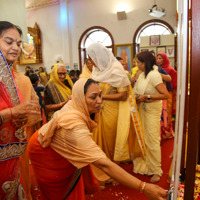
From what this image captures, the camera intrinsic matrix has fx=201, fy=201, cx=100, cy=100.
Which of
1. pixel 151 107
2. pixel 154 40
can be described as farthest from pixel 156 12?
pixel 151 107

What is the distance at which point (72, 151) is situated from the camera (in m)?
1.17

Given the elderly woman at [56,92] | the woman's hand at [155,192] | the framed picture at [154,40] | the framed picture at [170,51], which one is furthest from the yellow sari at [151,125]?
the framed picture at [170,51]

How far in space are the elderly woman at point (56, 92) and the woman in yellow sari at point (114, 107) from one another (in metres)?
0.58

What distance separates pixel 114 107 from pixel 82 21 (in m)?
8.16

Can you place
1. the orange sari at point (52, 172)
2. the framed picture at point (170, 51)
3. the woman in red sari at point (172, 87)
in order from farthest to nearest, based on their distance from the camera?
the framed picture at point (170, 51), the woman in red sari at point (172, 87), the orange sari at point (52, 172)

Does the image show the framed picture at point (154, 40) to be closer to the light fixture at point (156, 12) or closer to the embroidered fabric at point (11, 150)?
the light fixture at point (156, 12)

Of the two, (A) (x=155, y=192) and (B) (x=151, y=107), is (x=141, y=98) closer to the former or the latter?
(B) (x=151, y=107)

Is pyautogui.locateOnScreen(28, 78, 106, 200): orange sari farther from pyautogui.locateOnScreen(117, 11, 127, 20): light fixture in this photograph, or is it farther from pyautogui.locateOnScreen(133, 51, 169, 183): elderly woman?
pyautogui.locateOnScreen(117, 11, 127, 20): light fixture

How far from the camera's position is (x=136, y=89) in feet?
8.30

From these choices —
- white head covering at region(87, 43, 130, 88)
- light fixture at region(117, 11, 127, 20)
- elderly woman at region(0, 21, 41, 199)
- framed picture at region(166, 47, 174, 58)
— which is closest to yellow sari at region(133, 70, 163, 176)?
white head covering at region(87, 43, 130, 88)

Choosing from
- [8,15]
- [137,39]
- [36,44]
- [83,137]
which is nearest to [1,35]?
[83,137]

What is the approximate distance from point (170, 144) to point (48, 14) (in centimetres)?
930

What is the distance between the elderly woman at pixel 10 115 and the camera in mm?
1116

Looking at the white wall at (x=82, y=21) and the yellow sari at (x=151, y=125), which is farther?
the white wall at (x=82, y=21)
